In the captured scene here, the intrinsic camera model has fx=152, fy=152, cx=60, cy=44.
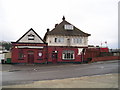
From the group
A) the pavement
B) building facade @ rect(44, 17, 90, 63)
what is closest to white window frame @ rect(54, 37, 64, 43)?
building facade @ rect(44, 17, 90, 63)

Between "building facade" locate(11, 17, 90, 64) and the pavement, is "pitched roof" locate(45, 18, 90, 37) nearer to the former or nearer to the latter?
"building facade" locate(11, 17, 90, 64)

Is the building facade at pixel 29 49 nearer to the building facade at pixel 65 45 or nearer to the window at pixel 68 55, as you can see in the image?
the building facade at pixel 65 45

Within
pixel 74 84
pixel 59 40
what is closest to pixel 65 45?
pixel 59 40

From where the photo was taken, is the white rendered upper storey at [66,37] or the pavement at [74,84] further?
the white rendered upper storey at [66,37]

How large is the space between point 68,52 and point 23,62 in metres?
9.41

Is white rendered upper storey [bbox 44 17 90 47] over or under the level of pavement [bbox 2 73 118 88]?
over

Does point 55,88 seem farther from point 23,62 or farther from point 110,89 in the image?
point 23,62

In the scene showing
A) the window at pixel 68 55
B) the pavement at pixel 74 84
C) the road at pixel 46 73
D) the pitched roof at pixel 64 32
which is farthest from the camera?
the pitched roof at pixel 64 32

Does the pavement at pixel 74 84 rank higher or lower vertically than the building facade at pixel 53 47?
lower

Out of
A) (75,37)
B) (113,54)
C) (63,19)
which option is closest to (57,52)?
(75,37)

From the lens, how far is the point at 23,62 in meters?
30.0

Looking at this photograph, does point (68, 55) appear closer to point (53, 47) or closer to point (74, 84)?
point (53, 47)

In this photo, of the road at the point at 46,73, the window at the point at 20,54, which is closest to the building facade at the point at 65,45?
the window at the point at 20,54

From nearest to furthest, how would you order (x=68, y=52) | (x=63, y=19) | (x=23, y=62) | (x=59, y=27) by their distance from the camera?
(x=23, y=62), (x=68, y=52), (x=59, y=27), (x=63, y=19)
